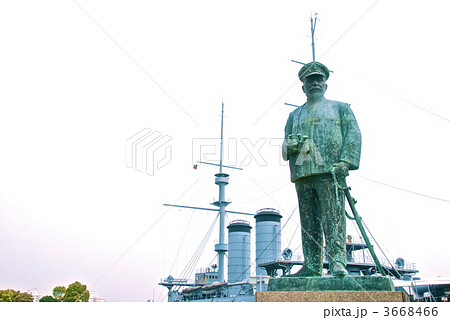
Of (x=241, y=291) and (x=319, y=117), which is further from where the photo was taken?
(x=241, y=291)

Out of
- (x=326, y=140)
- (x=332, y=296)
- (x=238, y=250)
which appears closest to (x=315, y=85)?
Answer: (x=326, y=140)

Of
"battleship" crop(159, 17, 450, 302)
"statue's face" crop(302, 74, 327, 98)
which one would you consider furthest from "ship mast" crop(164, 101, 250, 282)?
"statue's face" crop(302, 74, 327, 98)

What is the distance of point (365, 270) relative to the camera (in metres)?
27.5

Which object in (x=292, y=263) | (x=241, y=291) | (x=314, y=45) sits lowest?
(x=241, y=291)

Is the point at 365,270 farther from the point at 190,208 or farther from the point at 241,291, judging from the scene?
the point at 190,208

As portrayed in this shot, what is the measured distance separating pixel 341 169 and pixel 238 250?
86.4ft

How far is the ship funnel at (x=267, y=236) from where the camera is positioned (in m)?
28.5

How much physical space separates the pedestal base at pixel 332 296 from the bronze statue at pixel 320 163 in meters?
0.56

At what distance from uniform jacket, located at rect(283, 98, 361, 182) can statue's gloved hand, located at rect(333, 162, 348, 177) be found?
82 mm

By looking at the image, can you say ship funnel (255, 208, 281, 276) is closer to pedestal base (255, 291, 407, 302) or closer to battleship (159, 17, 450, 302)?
battleship (159, 17, 450, 302)

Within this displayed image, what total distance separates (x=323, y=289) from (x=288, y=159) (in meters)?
2.10

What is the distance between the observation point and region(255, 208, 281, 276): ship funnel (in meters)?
28.5

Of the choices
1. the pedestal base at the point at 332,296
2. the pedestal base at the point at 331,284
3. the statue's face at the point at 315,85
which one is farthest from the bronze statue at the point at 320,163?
the pedestal base at the point at 332,296
